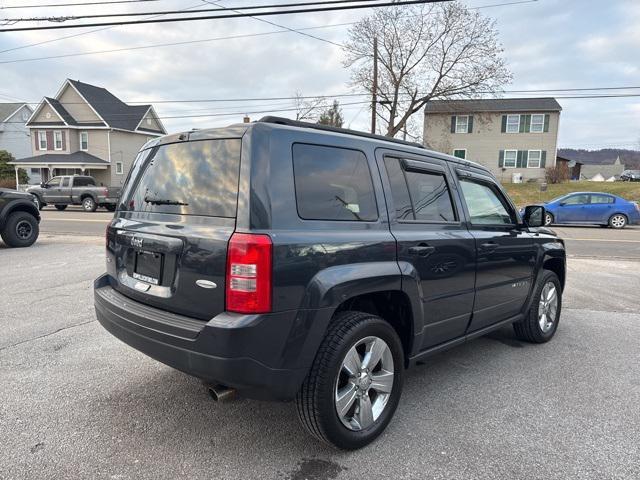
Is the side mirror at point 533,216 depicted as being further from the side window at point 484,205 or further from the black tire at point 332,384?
the black tire at point 332,384

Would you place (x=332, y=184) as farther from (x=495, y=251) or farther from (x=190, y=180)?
(x=495, y=251)

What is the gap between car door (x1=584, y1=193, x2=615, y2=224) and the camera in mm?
17656

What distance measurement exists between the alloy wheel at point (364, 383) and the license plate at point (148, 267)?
1233mm

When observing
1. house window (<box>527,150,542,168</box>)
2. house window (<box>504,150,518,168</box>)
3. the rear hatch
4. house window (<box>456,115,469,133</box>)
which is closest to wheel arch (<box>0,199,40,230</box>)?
the rear hatch

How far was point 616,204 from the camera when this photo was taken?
693 inches

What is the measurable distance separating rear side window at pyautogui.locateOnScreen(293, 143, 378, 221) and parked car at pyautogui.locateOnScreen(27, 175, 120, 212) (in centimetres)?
2237

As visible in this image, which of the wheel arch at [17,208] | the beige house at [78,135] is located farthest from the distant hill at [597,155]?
the wheel arch at [17,208]

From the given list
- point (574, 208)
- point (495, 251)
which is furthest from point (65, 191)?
point (495, 251)

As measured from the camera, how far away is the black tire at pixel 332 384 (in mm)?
2564

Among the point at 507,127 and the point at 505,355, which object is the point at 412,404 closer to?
the point at 505,355

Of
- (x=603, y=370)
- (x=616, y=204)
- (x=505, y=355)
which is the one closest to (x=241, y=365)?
(x=505, y=355)

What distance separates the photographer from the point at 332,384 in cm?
259

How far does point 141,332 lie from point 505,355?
3.39 metres

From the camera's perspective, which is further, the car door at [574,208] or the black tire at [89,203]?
the black tire at [89,203]
